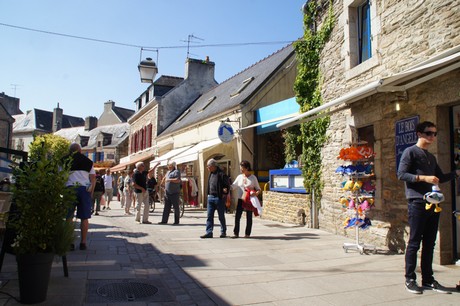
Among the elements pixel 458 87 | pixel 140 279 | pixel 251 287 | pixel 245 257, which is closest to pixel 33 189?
pixel 140 279

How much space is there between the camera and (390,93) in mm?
6086

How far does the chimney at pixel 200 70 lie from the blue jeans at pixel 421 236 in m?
22.0

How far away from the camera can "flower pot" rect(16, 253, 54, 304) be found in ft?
10.9

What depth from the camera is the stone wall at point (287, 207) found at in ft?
29.8

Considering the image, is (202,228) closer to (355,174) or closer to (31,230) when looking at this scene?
(355,174)

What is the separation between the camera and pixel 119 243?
Answer: 6.75 m

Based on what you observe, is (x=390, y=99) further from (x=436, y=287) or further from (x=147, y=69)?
(x=147, y=69)

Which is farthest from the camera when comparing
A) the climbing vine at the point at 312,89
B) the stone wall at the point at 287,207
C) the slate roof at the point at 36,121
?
the slate roof at the point at 36,121

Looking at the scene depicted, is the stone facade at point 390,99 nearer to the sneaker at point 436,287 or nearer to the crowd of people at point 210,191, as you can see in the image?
the sneaker at point 436,287

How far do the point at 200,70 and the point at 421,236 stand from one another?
890 inches

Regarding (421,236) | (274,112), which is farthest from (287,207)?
(421,236)

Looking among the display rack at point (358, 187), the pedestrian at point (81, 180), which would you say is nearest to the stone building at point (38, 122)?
the pedestrian at point (81, 180)

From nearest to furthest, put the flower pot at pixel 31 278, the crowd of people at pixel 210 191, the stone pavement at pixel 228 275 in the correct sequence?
the flower pot at pixel 31 278 < the stone pavement at pixel 228 275 < the crowd of people at pixel 210 191

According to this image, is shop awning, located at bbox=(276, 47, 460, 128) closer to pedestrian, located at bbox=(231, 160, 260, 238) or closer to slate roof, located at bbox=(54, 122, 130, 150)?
pedestrian, located at bbox=(231, 160, 260, 238)
